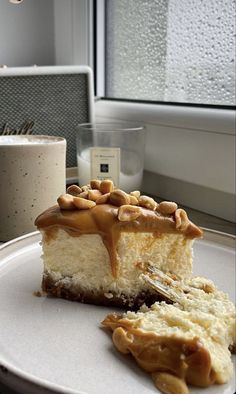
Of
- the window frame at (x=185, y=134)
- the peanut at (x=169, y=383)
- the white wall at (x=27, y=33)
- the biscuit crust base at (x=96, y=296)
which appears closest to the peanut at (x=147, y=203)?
the biscuit crust base at (x=96, y=296)

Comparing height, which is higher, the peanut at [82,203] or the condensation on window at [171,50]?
the condensation on window at [171,50]

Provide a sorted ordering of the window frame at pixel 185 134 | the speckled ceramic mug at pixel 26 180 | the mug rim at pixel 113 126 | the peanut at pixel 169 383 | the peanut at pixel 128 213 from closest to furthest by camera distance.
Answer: the peanut at pixel 169 383 → the peanut at pixel 128 213 → the speckled ceramic mug at pixel 26 180 → the window frame at pixel 185 134 → the mug rim at pixel 113 126

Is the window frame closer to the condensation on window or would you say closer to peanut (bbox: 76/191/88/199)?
the condensation on window

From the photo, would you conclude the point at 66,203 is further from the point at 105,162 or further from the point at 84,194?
the point at 105,162

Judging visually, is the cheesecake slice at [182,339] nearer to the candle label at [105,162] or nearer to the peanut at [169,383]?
the peanut at [169,383]

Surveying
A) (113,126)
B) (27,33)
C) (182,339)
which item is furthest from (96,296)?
(27,33)

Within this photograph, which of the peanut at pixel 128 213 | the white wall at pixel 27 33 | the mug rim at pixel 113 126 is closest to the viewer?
the peanut at pixel 128 213

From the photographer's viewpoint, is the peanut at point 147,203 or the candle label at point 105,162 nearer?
the peanut at point 147,203

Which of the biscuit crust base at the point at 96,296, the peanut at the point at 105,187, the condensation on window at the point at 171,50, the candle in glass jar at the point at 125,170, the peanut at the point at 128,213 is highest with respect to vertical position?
the condensation on window at the point at 171,50
